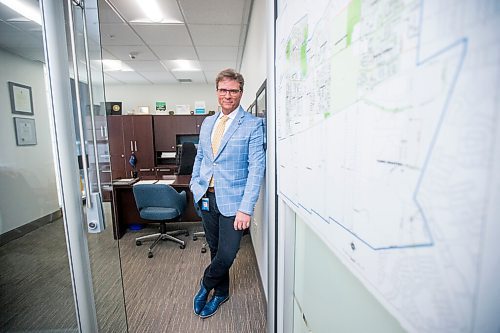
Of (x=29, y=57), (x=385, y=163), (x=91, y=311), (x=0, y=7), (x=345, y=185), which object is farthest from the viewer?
(x=0, y=7)

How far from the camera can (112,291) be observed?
124 centimetres

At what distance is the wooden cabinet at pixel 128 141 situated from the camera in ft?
15.4

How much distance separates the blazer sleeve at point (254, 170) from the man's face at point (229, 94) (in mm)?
209

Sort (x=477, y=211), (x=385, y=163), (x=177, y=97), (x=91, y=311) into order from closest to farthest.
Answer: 1. (x=477, y=211)
2. (x=385, y=163)
3. (x=91, y=311)
4. (x=177, y=97)

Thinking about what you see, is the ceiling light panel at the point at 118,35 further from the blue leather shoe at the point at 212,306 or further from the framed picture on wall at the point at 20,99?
the blue leather shoe at the point at 212,306

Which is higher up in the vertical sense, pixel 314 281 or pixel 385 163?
pixel 385 163

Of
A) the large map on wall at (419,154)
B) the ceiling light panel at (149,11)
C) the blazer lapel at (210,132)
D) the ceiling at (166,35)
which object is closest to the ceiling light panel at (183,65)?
the ceiling at (166,35)

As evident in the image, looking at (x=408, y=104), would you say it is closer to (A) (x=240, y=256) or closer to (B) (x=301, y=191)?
(B) (x=301, y=191)

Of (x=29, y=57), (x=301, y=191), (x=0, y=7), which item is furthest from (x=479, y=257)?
(x=0, y=7)

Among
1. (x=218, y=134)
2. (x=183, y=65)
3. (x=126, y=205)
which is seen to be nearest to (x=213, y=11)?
(x=218, y=134)

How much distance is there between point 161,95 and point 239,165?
4788 millimetres

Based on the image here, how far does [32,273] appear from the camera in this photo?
1.93 meters

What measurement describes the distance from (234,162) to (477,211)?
116cm

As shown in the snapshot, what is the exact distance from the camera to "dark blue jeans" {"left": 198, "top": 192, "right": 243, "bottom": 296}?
145cm
